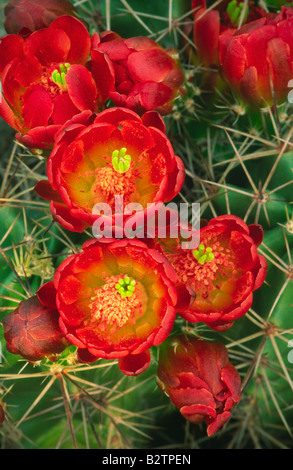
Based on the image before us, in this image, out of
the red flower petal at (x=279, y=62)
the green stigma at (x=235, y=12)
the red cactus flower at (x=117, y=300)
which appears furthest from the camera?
the green stigma at (x=235, y=12)

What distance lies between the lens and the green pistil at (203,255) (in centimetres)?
78

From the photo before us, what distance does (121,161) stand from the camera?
778 mm

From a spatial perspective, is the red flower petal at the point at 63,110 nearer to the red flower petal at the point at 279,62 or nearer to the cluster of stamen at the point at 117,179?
the cluster of stamen at the point at 117,179

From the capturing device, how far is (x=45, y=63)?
84 centimetres

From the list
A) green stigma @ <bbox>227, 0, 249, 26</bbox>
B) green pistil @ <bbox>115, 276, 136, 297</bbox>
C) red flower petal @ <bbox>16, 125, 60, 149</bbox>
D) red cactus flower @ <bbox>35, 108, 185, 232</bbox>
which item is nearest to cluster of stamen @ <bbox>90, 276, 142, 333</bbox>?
green pistil @ <bbox>115, 276, 136, 297</bbox>

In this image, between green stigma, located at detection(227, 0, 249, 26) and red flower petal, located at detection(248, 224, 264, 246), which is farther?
green stigma, located at detection(227, 0, 249, 26)

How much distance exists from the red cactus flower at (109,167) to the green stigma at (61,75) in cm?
10

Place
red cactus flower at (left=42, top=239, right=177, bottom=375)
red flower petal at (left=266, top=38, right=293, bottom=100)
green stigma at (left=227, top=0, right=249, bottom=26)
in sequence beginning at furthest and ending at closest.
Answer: green stigma at (left=227, top=0, right=249, bottom=26) → red flower petal at (left=266, top=38, right=293, bottom=100) → red cactus flower at (left=42, top=239, right=177, bottom=375)

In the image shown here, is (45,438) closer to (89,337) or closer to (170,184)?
(89,337)

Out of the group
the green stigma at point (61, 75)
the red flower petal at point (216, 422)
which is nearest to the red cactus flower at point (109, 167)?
the green stigma at point (61, 75)

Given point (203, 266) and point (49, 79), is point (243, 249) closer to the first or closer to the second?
point (203, 266)

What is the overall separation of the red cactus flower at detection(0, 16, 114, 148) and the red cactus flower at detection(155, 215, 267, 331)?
0.25 meters

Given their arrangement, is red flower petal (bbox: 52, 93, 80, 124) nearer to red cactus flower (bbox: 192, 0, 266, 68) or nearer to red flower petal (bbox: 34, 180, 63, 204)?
red flower petal (bbox: 34, 180, 63, 204)

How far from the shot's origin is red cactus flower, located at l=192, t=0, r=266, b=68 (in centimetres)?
87
